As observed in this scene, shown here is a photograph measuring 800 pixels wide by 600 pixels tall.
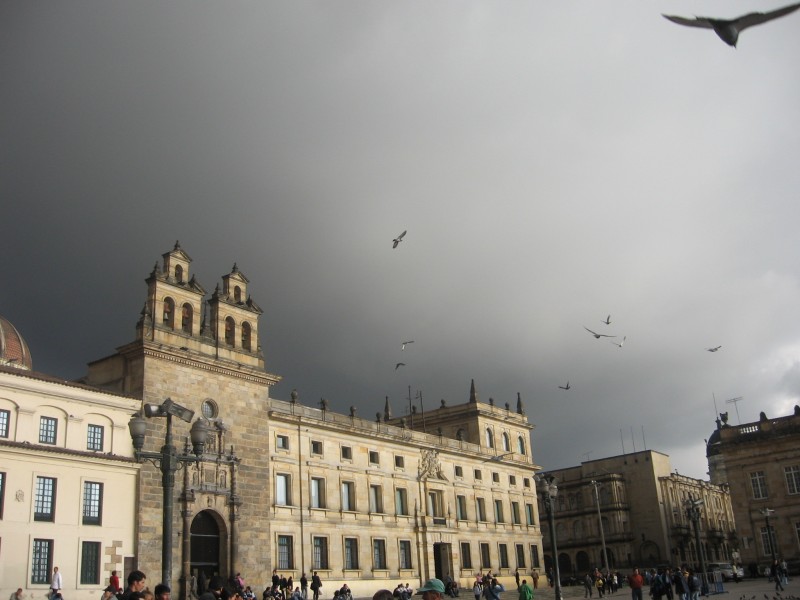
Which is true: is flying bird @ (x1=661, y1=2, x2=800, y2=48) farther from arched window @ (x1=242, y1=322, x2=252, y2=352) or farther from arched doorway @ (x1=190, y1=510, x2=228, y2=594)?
arched window @ (x1=242, y1=322, x2=252, y2=352)

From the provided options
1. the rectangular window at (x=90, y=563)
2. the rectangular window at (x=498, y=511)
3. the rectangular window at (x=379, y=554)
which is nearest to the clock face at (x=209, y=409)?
the rectangular window at (x=90, y=563)

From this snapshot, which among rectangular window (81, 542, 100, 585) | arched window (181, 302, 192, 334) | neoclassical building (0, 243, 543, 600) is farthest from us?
arched window (181, 302, 192, 334)

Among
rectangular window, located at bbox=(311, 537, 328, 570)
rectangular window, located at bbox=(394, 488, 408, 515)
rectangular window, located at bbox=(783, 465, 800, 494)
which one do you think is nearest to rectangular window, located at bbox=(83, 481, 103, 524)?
rectangular window, located at bbox=(311, 537, 328, 570)

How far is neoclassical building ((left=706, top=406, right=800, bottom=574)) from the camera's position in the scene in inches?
2191

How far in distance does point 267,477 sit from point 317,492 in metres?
6.36

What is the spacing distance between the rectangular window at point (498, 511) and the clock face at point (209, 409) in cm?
2989

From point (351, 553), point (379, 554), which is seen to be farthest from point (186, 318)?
point (379, 554)

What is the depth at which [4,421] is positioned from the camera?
103 feet

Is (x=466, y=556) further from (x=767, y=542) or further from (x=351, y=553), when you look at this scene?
(x=767, y=542)

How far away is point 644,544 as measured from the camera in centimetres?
8119

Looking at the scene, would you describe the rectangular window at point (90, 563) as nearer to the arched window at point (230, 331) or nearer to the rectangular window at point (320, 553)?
the arched window at point (230, 331)

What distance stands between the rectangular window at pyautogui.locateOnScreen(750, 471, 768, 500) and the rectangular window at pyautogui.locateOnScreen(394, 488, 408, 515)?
26033mm

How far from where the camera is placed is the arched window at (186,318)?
3950cm

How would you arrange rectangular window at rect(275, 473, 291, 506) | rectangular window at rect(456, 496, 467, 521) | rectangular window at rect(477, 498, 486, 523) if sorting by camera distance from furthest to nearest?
rectangular window at rect(477, 498, 486, 523)
rectangular window at rect(456, 496, 467, 521)
rectangular window at rect(275, 473, 291, 506)
